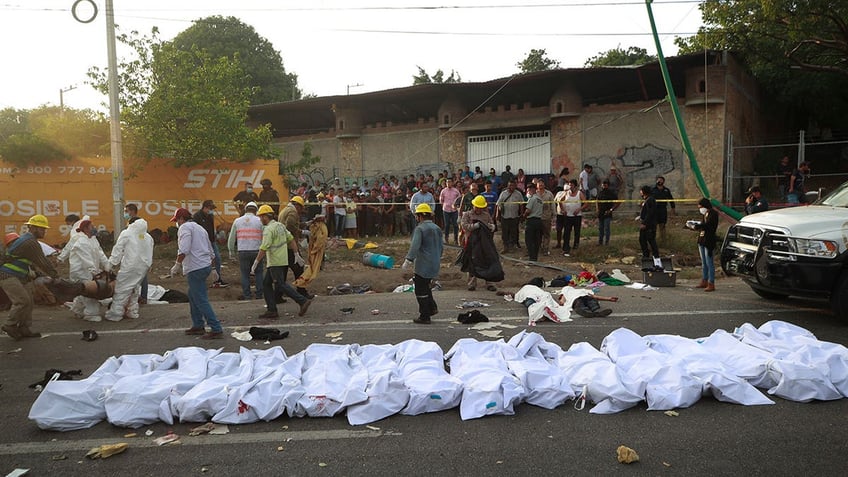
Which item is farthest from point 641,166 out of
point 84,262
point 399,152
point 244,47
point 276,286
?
point 244,47

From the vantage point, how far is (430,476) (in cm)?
377

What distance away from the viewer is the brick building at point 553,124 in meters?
19.3

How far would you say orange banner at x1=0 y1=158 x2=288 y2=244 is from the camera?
17.7 meters

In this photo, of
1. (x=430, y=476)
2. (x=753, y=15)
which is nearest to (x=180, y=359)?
(x=430, y=476)

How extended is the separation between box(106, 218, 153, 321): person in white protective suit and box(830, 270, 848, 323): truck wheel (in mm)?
9995

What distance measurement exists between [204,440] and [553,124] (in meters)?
19.4

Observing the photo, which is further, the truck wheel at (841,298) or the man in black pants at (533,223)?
the man in black pants at (533,223)

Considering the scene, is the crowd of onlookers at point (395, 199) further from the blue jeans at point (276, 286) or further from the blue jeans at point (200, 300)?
the blue jeans at point (200, 300)

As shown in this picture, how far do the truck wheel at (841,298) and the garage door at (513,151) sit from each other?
15.0 metres

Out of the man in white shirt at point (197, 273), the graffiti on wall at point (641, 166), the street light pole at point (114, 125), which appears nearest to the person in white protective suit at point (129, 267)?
the man in white shirt at point (197, 273)

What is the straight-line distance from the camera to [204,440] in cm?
438

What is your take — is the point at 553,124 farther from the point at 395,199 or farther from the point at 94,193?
the point at 94,193

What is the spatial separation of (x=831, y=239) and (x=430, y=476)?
20.9 ft

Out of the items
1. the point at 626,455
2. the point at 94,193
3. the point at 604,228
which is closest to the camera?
the point at 626,455
